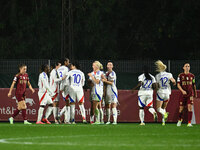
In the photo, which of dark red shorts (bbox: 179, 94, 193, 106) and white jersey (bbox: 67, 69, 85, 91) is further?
white jersey (bbox: 67, 69, 85, 91)

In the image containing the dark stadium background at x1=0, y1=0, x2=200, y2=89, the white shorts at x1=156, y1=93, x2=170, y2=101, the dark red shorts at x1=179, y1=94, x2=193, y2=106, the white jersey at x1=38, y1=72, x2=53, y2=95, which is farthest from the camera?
the dark stadium background at x1=0, y1=0, x2=200, y2=89

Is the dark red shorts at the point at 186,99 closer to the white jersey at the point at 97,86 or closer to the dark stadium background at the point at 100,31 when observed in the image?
the white jersey at the point at 97,86

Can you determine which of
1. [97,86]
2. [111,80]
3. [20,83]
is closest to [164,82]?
[111,80]

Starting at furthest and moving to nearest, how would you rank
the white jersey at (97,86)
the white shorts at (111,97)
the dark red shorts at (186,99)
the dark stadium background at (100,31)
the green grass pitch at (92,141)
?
the dark stadium background at (100,31)
the white shorts at (111,97)
the white jersey at (97,86)
the dark red shorts at (186,99)
the green grass pitch at (92,141)

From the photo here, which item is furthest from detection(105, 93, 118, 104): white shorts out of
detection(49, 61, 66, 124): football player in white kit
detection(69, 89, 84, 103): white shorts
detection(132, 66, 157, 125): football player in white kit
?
detection(49, 61, 66, 124): football player in white kit

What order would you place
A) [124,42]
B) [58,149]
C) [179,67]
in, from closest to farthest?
[58,149] < [179,67] < [124,42]

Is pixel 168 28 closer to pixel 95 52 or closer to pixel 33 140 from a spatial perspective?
pixel 95 52

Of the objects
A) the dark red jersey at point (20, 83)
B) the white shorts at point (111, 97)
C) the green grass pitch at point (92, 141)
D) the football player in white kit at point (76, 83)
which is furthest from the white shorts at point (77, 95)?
the green grass pitch at point (92, 141)

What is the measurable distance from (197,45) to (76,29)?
838 centimetres

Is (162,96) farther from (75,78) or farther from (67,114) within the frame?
(67,114)

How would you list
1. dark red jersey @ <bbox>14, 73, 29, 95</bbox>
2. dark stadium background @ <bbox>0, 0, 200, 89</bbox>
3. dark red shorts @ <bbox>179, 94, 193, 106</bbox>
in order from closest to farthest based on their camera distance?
dark red shorts @ <bbox>179, 94, 193, 106</bbox> → dark red jersey @ <bbox>14, 73, 29, 95</bbox> → dark stadium background @ <bbox>0, 0, 200, 89</bbox>

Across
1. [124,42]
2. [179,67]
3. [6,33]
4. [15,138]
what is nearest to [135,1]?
[124,42]

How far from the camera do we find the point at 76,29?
4159 cm

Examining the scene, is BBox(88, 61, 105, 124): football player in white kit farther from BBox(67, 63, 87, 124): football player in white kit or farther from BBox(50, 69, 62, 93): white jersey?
BBox(50, 69, 62, 93): white jersey
